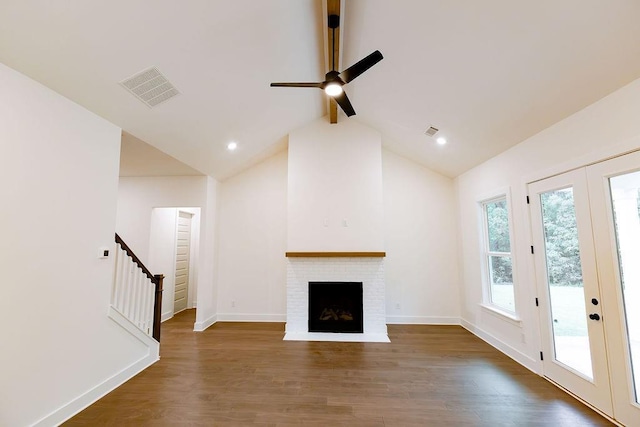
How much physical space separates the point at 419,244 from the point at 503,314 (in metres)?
1.83

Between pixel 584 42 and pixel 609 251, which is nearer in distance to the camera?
pixel 584 42

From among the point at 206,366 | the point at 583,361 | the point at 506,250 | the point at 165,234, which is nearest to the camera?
the point at 583,361

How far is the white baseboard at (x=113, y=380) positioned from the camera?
2.30 metres

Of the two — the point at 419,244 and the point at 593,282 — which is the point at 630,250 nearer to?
the point at 593,282

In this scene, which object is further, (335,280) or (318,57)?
(335,280)

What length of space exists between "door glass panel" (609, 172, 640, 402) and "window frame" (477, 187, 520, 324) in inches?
51.1

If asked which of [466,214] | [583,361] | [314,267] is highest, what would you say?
[466,214]

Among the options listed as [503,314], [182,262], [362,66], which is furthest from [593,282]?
[182,262]

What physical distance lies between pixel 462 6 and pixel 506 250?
316 centimetres

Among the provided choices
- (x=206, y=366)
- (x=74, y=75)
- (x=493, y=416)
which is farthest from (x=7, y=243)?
(x=493, y=416)

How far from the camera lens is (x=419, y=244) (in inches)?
209

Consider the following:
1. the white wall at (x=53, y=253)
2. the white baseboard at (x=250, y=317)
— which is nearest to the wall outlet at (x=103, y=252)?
the white wall at (x=53, y=253)

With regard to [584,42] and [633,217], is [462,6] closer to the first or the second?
[584,42]

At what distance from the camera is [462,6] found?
2195 mm
